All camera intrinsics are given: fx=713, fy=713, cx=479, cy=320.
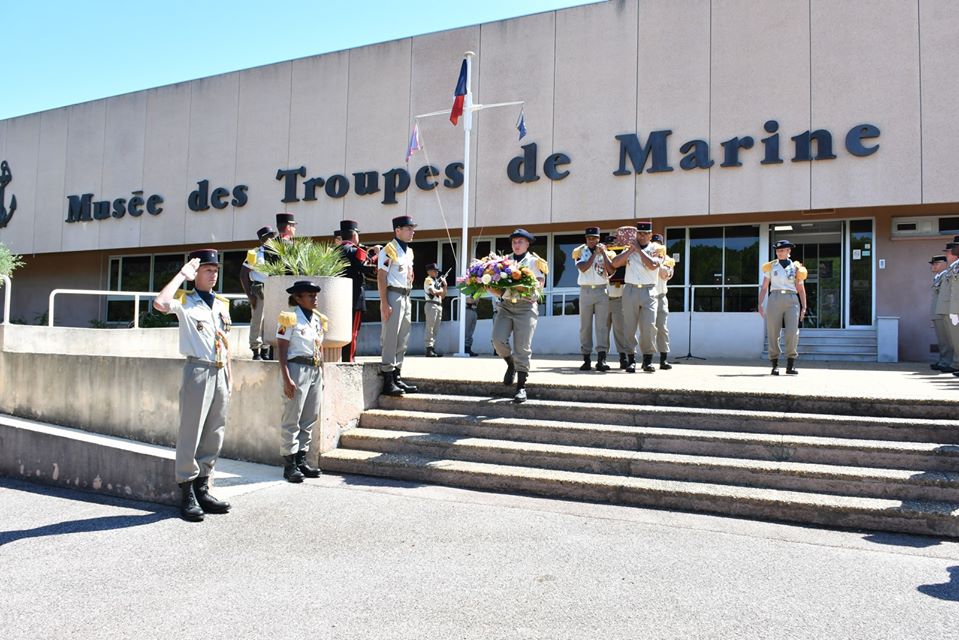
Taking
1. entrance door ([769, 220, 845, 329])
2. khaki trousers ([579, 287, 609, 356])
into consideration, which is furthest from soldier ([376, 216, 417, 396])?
entrance door ([769, 220, 845, 329])

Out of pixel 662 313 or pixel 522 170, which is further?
pixel 522 170

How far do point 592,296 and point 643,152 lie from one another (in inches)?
251

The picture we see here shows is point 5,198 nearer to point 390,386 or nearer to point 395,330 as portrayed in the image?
point 390,386

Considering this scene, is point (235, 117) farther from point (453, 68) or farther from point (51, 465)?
point (51, 465)

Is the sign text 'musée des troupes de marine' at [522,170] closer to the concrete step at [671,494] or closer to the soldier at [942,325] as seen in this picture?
the soldier at [942,325]

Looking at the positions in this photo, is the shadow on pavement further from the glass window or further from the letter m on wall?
the glass window

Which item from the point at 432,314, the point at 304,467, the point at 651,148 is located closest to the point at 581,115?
the point at 651,148

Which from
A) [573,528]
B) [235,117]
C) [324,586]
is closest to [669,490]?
[573,528]

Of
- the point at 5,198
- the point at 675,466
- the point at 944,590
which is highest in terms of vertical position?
the point at 5,198

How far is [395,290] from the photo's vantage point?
25.2ft

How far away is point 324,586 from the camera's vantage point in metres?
4.04

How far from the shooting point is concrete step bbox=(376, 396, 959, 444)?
6.04 metres

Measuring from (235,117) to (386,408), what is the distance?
15631 mm

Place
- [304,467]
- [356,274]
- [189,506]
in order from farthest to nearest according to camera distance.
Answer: [356,274] → [304,467] → [189,506]
